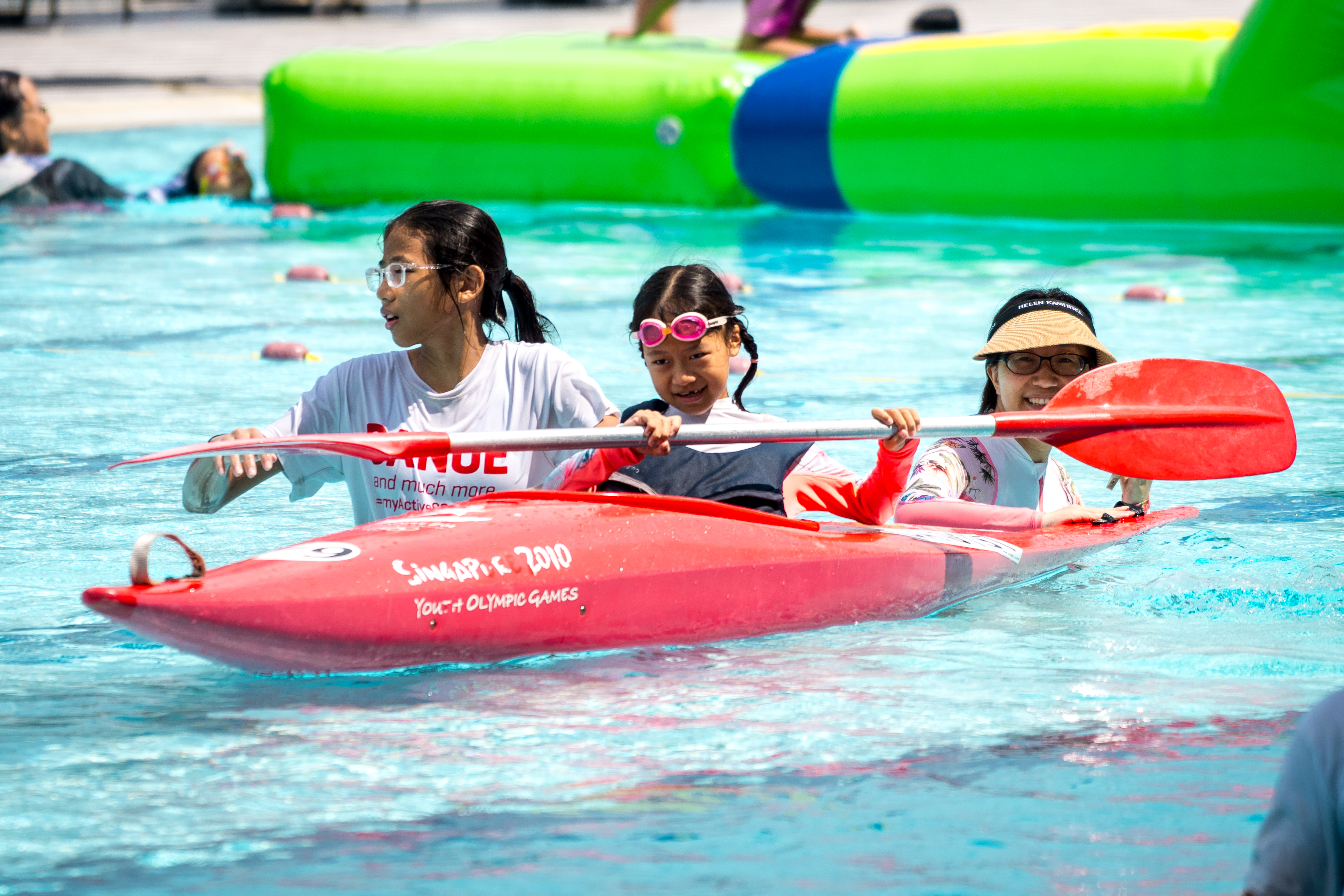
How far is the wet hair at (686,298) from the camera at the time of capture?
309cm

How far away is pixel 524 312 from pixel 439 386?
31 cm

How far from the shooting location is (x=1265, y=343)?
6016 mm

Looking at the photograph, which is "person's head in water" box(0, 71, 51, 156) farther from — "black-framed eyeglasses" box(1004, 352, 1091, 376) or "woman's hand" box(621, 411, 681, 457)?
"woman's hand" box(621, 411, 681, 457)

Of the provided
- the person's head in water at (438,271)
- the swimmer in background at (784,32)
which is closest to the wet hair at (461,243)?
the person's head in water at (438,271)

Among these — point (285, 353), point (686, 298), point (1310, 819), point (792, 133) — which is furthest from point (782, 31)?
point (1310, 819)

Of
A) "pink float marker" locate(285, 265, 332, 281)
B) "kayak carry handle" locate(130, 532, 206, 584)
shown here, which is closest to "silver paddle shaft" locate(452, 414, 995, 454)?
"kayak carry handle" locate(130, 532, 206, 584)

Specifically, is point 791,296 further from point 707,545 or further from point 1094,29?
point 707,545

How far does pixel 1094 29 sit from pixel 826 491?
6.00 m

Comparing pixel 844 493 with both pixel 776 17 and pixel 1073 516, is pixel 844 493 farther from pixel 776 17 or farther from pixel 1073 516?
pixel 776 17

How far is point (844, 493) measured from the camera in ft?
10.9

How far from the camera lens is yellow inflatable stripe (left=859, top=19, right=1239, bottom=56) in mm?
8117

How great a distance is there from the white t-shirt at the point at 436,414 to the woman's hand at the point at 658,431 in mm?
232

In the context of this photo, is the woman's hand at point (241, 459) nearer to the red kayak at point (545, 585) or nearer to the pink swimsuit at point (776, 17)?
the red kayak at point (545, 585)

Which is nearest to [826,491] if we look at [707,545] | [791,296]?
[707,545]
